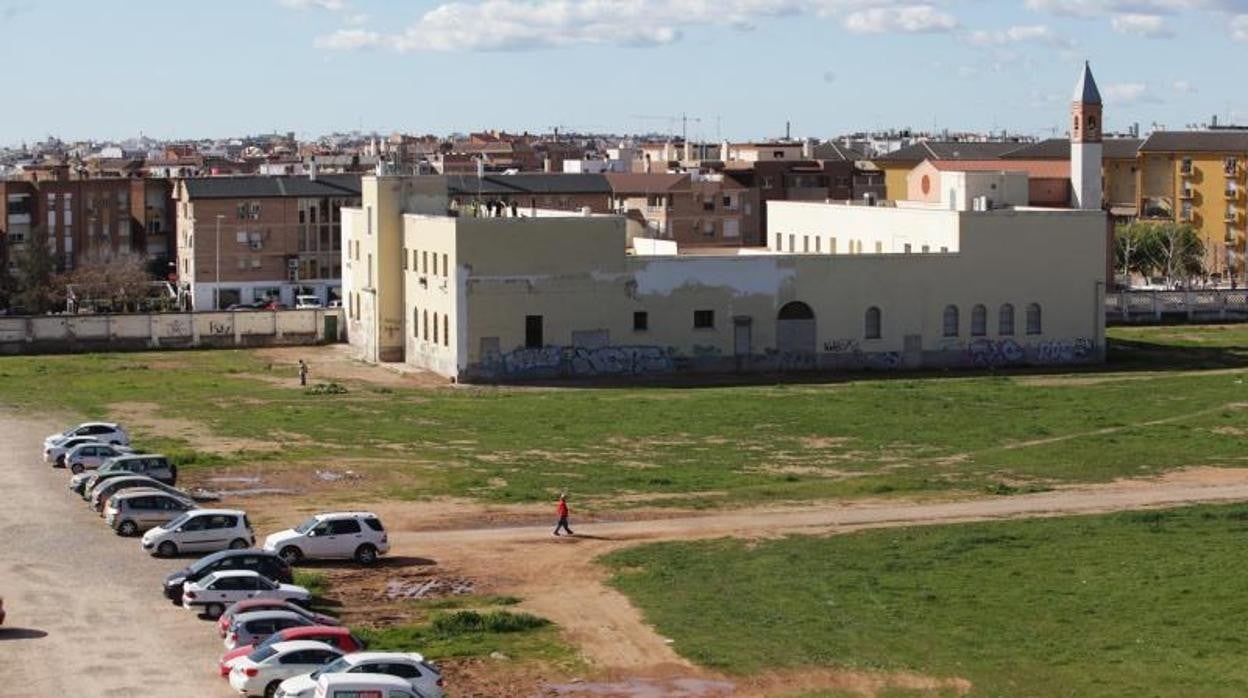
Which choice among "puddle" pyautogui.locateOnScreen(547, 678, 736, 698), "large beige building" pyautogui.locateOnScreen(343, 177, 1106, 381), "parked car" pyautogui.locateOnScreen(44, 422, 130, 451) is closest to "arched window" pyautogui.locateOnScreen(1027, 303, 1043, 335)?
"large beige building" pyautogui.locateOnScreen(343, 177, 1106, 381)

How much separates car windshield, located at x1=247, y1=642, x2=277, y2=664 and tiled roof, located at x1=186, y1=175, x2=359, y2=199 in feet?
297

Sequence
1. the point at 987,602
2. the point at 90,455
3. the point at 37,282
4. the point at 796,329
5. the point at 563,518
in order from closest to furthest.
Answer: the point at 987,602 < the point at 563,518 < the point at 90,455 < the point at 796,329 < the point at 37,282

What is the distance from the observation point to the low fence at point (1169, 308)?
4272 inches

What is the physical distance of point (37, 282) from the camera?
414ft

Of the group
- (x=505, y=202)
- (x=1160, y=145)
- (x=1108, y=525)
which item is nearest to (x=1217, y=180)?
(x=1160, y=145)

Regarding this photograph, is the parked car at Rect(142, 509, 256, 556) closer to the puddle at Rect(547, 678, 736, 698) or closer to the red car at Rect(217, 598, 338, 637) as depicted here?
the red car at Rect(217, 598, 338, 637)

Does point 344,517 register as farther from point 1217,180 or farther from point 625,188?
point 1217,180

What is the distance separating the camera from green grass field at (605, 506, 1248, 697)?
37.4 m

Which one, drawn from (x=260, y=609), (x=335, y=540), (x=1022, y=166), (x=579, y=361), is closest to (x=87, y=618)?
(x=260, y=609)

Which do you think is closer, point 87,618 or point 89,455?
point 87,618

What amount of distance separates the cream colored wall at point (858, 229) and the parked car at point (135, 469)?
132 ft

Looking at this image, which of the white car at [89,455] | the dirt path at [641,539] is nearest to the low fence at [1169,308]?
the dirt path at [641,539]

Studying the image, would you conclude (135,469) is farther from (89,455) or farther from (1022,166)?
(1022,166)

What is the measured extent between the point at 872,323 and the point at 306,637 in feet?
177
